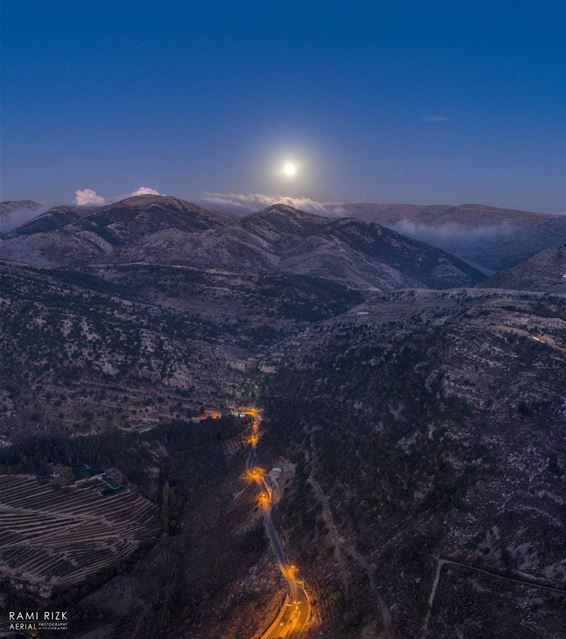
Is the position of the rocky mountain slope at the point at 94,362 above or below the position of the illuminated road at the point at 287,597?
above

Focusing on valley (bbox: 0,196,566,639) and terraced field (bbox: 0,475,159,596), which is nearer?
valley (bbox: 0,196,566,639)

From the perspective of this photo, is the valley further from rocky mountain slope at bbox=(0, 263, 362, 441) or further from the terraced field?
rocky mountain slope at bbox=(0, 263, 362, 441)

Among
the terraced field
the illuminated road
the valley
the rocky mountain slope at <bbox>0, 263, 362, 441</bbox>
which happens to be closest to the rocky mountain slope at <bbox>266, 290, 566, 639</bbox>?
the valley

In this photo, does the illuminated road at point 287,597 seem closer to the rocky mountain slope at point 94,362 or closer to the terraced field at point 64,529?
the terraced field at point 64,529

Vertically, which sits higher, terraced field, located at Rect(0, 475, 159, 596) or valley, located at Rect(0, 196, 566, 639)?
valley, located at Rect(0, 196, 566, 639)

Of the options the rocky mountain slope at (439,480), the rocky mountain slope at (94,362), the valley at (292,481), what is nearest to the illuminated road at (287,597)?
the valley at (292,481)

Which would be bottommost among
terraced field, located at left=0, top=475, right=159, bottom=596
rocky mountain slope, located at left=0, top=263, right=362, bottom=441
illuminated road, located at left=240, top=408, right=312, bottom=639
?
terraced field, located at left=0, top=475, right=159, bottom=596
